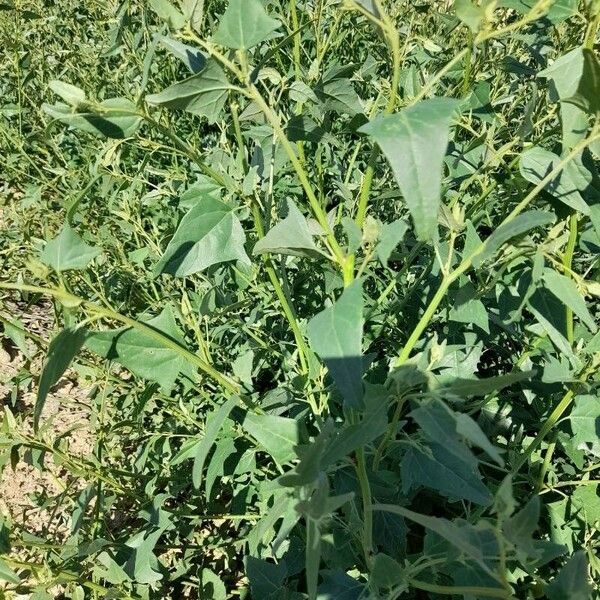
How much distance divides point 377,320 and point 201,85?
78 cm

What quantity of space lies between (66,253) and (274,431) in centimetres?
39

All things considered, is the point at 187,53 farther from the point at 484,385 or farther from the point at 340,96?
the point at 484,385

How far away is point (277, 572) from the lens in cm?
109

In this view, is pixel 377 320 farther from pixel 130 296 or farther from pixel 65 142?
pixel 65 142

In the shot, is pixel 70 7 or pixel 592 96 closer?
pixel 592 96

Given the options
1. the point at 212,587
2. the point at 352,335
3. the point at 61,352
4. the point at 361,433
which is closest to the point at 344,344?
the point at 352,335

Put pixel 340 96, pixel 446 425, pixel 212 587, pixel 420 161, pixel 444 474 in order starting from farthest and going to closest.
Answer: pixel 212 587, pixel 340 96, pixel 444 474, pixel 446 425, pixel 420 161

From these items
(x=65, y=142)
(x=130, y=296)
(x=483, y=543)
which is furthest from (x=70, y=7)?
(x=483, y=543)

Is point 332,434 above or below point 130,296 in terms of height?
above

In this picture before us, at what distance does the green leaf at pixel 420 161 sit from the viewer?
21.5 inches

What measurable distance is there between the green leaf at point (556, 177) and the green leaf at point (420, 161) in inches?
15.7

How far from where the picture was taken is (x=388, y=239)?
2.68 feet

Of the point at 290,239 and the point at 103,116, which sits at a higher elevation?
the point at 103,116

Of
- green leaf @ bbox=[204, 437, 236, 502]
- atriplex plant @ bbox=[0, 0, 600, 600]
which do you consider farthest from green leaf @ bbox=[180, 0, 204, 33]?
green leaf @ bbox=[204, 437, 236, 502]
